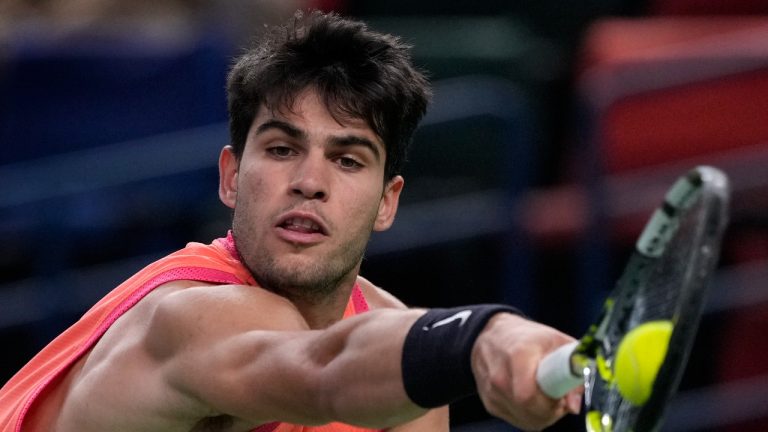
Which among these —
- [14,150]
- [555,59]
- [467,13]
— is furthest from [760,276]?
[14,150]

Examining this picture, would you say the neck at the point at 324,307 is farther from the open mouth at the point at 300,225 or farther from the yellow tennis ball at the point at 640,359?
the yellow tennis ball at the point at 640,359

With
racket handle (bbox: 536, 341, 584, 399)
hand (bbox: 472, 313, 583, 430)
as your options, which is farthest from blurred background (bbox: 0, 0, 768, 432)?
racket handle (bbox: 536, 341, 584, 399)

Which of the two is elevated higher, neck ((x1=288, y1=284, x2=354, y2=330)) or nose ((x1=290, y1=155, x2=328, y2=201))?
nose ((x1=290, y1=155, x2=328, y2=201))

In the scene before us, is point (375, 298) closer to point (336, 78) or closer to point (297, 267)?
point (297, 267)

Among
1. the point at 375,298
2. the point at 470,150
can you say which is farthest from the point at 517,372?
the point at 470,150

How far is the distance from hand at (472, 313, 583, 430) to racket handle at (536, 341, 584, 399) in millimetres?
15

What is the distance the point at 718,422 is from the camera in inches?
234

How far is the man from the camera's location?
9.31 ft

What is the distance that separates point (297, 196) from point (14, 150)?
329cm

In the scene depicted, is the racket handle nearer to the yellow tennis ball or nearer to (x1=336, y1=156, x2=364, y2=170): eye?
the yellow tennis ball

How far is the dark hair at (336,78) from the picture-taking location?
3.89 m

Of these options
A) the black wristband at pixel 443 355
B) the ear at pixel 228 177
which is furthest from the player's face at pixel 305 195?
the black wristband at pixel 443 355

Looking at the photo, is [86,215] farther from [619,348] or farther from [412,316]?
[619,348]

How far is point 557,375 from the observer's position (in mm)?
2578
